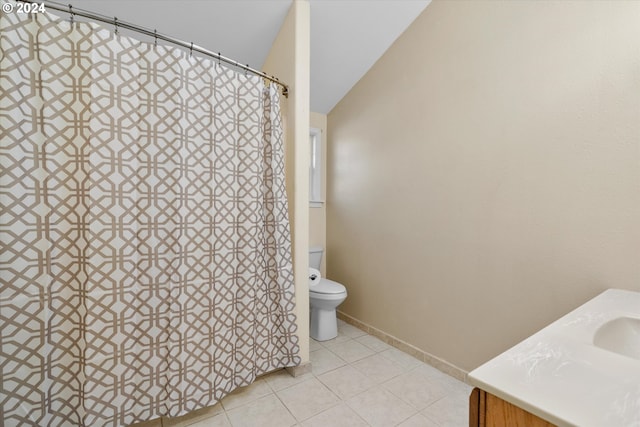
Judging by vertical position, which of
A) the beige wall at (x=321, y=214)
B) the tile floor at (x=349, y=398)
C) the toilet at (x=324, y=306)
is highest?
the beige wall at (x=321, y=214)

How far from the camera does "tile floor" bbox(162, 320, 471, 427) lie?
1384 mm

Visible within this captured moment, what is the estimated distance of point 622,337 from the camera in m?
0.85

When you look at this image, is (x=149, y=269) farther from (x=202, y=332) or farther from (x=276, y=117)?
(x=276, y=117)

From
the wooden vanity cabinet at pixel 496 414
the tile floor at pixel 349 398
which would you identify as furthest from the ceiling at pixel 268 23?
the tile floor at pixel 349 398

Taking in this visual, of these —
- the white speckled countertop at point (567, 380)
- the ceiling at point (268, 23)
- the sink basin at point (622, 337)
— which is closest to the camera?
the white speckled countertop at point (567, 380)

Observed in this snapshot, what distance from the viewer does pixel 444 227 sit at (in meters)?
1.80

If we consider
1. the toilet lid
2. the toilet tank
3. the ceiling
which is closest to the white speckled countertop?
the toilet lid

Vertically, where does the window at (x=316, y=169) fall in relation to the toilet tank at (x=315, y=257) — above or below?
above

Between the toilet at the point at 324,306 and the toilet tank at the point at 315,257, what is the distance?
12.4 inches

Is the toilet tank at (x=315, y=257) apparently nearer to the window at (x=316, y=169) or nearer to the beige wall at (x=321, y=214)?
the beige wall at (x=321, y=214)

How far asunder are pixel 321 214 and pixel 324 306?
1009mm

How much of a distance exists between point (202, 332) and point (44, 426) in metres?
0.64

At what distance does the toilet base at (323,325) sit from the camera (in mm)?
2221

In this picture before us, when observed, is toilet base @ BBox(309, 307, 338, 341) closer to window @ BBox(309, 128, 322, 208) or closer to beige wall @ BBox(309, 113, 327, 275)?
beige wall @ BBox(309, 113, 327, 275)
